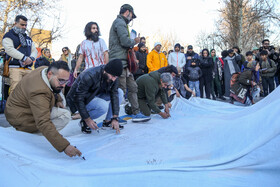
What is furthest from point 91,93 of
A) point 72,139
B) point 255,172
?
point 255,172

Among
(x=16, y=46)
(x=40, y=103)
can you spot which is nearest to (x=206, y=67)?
(x=16, y=46)

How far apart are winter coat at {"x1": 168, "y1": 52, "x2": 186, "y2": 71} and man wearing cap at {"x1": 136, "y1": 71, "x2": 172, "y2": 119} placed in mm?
2688

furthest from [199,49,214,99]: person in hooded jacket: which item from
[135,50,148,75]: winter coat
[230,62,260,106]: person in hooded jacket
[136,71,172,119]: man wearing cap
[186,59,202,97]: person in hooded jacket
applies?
[136,71,172,119]: man wearing cap

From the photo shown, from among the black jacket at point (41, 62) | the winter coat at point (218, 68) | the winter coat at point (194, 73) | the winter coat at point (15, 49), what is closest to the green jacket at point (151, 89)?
the winter coat at point (15, 49)

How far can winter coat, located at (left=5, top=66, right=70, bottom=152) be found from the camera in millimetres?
1651

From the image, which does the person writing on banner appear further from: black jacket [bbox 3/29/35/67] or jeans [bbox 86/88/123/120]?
black jacket [bbox 3/29/35/67]

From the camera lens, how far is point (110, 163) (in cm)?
168

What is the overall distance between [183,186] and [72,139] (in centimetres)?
148

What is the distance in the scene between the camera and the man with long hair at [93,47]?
3352mm

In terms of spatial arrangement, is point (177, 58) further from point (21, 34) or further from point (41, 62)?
point (21, 34)

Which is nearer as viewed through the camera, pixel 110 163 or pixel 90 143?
pixel 110 163

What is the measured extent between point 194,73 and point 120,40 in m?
3.56

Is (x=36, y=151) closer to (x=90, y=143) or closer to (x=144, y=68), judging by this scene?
(x=90, y=143)

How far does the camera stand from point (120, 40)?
3.20 meters
